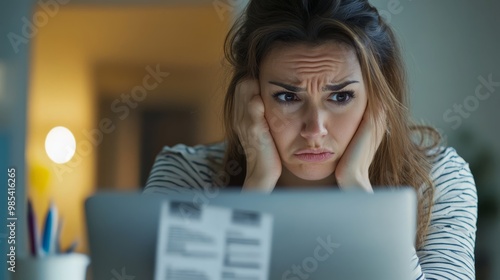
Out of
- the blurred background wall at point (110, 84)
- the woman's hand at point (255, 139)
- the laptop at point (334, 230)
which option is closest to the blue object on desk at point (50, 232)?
the laptop at point (334, 230)

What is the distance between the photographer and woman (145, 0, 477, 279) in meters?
1.54

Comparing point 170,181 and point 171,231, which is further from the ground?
point 170,181

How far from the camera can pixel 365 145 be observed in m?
1.58

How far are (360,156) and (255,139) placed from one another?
23 centimetres

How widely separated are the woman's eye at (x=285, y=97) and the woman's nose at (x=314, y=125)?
0.15 ft

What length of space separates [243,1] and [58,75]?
151 cm

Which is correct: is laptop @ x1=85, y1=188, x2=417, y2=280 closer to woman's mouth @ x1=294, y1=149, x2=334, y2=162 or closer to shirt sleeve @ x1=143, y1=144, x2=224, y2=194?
woman's mouth @ x1=294, y1=149, x2=334, y2=162

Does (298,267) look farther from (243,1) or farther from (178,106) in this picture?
(178,106)

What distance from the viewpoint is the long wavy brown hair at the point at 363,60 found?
1.57 metres

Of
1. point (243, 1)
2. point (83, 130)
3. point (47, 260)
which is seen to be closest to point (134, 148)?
point (83, 130)

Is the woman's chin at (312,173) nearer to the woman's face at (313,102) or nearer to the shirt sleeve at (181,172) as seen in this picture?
the woman's face at (313,102)

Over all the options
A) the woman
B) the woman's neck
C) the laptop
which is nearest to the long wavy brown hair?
the woman

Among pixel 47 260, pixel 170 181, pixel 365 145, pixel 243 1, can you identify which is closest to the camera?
pixel 47 260

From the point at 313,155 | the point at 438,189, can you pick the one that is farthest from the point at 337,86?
the point at 438,189
